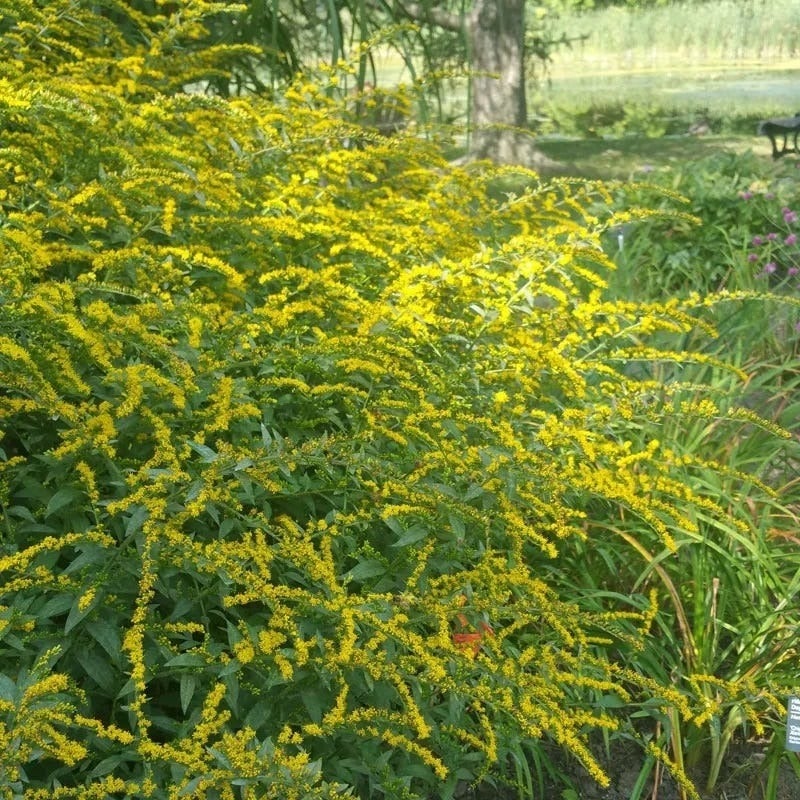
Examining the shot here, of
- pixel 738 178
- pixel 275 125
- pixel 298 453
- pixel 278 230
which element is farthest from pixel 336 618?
pixel 738 178

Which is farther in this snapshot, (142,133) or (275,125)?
(275,125)

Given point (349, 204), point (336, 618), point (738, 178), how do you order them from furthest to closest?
point (738, 178), point (349, 204), point (336, 618)

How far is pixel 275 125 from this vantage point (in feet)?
11.2

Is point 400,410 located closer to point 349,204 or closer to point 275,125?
point 349,204

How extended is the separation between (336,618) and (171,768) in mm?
355

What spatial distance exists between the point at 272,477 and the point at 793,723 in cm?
109

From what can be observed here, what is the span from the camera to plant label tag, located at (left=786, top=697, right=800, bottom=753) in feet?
7.22

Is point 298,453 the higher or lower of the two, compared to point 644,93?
higher

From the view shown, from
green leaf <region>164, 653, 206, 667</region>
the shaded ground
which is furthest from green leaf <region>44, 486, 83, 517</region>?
the shaded ground

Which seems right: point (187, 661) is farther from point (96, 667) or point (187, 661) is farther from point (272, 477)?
point (272, 477)

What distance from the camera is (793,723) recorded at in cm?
222

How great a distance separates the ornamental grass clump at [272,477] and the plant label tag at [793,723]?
190mm

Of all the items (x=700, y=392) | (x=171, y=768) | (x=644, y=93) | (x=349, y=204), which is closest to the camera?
(x=171, y=768)

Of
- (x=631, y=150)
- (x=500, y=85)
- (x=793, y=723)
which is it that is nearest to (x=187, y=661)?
(x=793, y=723)
